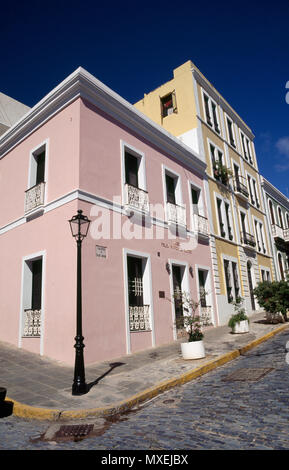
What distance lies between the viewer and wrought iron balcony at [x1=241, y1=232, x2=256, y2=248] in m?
17.9

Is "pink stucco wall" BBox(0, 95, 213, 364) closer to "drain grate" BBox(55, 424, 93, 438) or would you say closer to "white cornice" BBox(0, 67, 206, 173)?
"white cornice" BBox(0, 67, 206, 173)

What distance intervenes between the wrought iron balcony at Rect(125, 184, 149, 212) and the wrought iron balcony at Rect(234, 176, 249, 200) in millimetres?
9250

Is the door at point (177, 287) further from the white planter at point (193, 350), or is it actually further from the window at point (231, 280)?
the window at point (231, 280)

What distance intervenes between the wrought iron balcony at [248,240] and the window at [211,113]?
6.34m

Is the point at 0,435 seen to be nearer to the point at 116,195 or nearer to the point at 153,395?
the point at 153,395

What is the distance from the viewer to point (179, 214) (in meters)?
12.5

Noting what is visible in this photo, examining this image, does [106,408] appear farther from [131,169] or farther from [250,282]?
[250,282]

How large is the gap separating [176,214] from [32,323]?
648 centimetres

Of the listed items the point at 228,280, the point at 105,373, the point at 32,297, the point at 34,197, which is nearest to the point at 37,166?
the point at 34,197

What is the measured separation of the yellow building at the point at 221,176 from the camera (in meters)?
15.6

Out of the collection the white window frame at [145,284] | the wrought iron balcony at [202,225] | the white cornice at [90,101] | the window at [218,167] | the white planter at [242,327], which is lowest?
the white planter at [242,327]

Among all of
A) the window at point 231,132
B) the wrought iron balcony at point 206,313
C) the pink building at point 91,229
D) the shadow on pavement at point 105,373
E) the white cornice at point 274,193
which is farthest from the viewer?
the white cornice at point 274,193

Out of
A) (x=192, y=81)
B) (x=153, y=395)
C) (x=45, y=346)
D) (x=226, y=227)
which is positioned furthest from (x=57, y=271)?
(x=192, y=81)

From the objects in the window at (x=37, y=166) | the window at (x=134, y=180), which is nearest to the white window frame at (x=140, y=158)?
Result: the window at (x=134, y=180)
